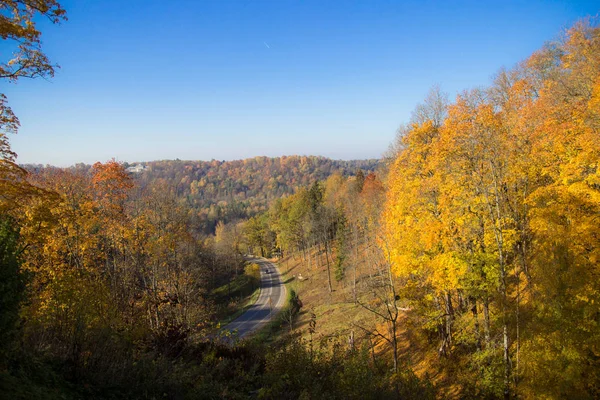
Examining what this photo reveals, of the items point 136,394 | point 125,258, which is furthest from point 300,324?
point 136,394

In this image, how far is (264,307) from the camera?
1620 inches

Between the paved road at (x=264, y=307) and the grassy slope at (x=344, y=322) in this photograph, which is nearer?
the grassy slope at (x=344, y=322)

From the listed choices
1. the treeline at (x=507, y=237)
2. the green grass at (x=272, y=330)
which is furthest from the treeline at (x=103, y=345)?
the green grass at (x=272, y=330)

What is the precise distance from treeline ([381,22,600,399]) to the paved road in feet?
54.2

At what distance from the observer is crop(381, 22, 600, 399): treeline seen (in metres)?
9.66

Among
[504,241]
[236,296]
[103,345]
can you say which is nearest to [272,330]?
[236,296]

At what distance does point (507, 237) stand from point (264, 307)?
33.5m

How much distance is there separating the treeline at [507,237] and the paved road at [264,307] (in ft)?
54.2

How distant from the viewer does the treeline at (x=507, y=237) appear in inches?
380

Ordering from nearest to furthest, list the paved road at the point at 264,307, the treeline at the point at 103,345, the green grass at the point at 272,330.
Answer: the treeline at the point at 103,345
the green grass at the point at 272,330
the paved road at the point at 264,307

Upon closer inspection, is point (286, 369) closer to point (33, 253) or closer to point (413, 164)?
point (413, 164)

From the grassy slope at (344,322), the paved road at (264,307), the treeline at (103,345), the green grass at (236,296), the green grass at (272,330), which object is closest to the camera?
the treeline at (103,345)

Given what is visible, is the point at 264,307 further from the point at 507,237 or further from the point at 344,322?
the point at 507,237

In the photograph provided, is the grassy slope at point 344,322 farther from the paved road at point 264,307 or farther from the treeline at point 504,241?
the paved road at point 264,307
